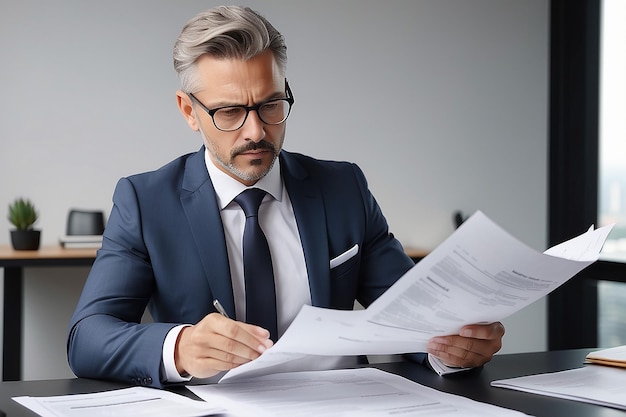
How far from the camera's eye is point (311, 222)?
5.74ft

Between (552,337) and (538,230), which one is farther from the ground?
(538,230)

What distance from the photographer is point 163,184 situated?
1686 millimetres

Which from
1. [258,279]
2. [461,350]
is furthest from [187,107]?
[461,350]

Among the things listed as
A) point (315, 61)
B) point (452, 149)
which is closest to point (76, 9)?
point (315, 61)

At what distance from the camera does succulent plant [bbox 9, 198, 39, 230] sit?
308 cm

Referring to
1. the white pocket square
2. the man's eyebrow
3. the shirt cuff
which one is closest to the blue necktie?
the white pocket square

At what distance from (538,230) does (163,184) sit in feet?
9.00

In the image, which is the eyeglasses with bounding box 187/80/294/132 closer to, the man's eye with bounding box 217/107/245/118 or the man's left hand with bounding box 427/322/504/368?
the man's eye with bounding box 217/107/245/118

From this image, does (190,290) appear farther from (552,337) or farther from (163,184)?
(552,337)

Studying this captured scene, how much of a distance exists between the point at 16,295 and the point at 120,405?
2080 mm

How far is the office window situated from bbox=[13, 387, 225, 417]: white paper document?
112 inches

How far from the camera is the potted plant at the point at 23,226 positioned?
9.96 feet

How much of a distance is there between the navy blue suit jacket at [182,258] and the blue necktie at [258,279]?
0.05 m

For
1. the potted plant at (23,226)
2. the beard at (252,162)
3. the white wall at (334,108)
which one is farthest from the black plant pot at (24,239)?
the beard at (252,162)
